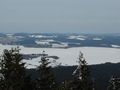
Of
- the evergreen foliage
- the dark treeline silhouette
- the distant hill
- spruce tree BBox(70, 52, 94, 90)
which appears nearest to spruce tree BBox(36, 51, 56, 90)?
the dark treeline silhouette

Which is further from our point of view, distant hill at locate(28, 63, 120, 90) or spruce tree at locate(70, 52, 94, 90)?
distant hill at locate(28, 63, 120, 90)

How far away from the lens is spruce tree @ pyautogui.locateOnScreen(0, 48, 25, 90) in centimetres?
1797

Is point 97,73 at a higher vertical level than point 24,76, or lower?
lower

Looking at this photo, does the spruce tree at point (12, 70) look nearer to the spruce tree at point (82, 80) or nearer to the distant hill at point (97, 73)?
the spruce tree at point (82, 80)

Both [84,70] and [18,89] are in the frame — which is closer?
[18,89]

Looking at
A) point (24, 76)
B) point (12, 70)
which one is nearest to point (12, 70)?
point (12, 70)

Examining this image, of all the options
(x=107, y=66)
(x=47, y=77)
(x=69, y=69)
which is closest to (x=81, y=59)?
(x=47, y=77)

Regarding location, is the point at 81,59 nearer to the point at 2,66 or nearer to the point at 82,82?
the point at 82,82

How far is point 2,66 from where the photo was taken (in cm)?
1906

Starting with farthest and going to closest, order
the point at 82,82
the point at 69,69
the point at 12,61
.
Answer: the point at 69,69 < the point at 82,82 < the point at 12,61

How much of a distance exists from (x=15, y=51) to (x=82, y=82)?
3603 mm

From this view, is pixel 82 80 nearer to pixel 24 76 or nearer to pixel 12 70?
pixel 24 76

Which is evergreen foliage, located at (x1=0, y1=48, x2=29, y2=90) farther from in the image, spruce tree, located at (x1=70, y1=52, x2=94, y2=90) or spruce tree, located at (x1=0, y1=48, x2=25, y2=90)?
spruce tree, located at (x1=70, y1=52, x2=94, y2=90)

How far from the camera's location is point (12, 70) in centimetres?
1842
